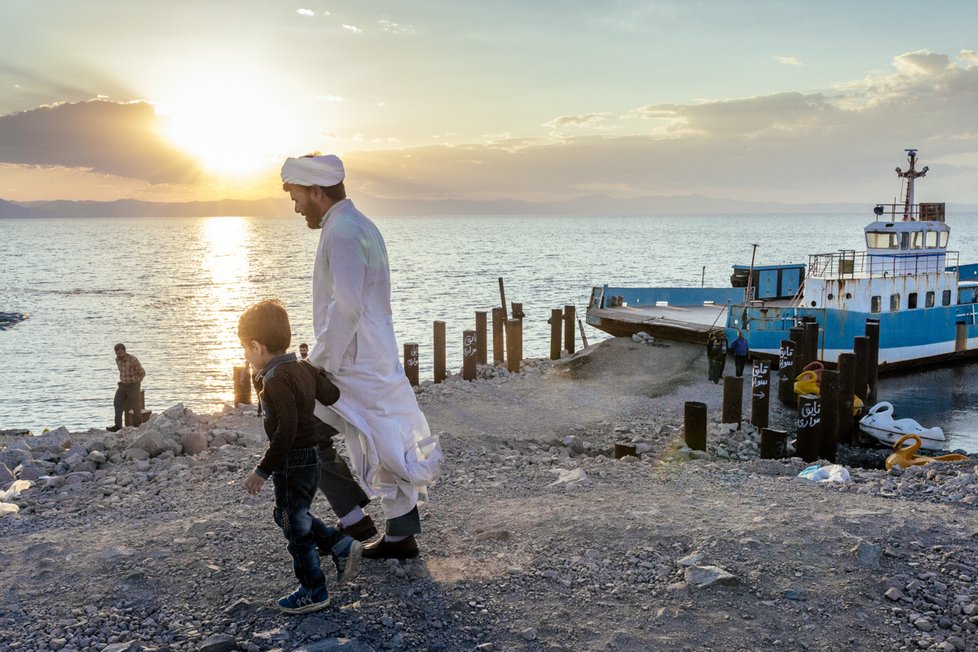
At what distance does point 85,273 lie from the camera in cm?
7700

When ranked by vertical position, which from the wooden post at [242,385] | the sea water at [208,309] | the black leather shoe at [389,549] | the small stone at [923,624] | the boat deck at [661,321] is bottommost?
the sea water at [208,309]

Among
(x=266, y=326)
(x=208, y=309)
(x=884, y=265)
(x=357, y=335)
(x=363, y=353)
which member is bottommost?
(x=208, y=309)

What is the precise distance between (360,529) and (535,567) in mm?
1191

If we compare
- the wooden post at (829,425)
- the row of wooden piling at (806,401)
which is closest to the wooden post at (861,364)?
the row of wooden piling at (806,401)

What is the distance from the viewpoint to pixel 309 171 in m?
5.00

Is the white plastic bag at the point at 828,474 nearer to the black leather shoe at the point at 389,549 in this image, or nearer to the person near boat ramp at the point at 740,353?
the black leather shoe at the point at 389,549

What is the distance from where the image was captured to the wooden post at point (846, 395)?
16.3m

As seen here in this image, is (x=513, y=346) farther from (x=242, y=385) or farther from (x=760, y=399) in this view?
(x=760, y=399)

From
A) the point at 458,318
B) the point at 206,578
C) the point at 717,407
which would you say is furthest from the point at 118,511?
the point at 458,318

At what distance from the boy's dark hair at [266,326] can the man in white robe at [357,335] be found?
0.34 meters

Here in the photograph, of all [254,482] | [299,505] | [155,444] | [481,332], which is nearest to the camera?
[254,482]

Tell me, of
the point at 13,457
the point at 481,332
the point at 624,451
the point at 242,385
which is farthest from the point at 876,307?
the point at 13,457

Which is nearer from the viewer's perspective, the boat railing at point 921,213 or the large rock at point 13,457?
the large rock at point 13,457

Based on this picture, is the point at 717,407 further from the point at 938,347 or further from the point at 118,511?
the point at 118,511
